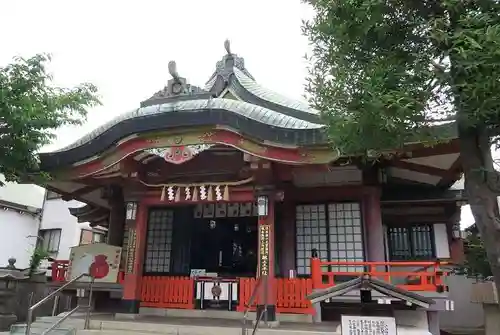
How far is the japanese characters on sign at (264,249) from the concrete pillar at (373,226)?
8.82ft

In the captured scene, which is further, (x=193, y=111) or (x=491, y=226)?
(x=193, y=111)

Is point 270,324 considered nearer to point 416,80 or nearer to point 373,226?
point 373,226

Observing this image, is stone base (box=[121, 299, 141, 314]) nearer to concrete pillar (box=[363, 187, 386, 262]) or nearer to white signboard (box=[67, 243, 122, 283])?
white signboard (box=[67, 243, 122, 283])

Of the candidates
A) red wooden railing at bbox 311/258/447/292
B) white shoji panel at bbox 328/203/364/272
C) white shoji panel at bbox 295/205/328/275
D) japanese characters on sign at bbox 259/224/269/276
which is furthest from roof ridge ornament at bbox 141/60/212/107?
red wooden railing at bbox 311/258/447/292

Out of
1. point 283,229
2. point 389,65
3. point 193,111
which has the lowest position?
point 283,229

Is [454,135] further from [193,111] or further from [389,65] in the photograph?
[193,111]

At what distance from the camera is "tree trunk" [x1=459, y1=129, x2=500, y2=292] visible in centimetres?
483

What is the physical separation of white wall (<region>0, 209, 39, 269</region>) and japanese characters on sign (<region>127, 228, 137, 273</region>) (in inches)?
599

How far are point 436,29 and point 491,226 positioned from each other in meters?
2.34

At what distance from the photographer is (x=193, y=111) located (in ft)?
32.3

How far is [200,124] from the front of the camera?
9.81 meters

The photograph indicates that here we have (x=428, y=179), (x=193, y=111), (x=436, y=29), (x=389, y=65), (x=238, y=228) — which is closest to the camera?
(x=436, y=29)

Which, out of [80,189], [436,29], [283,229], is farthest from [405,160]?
[80,189]

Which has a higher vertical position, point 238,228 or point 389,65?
point 389,65
